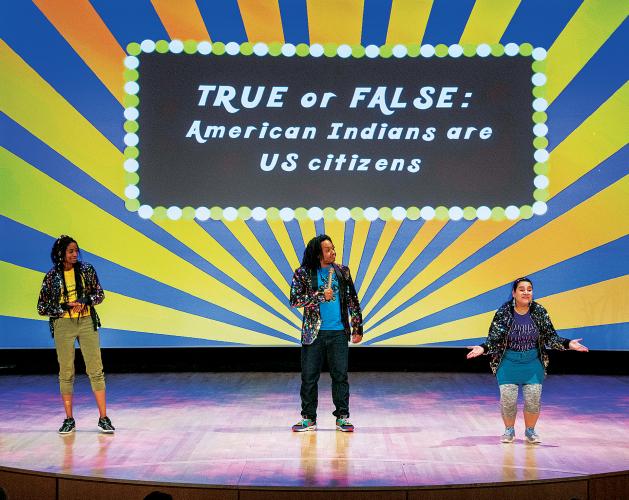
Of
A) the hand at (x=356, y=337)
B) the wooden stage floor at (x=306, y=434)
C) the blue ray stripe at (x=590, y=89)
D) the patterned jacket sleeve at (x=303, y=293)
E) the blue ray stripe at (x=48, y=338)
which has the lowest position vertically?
the wooden stage floor at (x=306, y=434)

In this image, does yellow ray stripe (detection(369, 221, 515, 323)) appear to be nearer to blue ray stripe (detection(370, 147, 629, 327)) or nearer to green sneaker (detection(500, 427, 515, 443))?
blue ray stripe (detection(370, 147, 629, 327))

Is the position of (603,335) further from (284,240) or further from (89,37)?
(89,37)

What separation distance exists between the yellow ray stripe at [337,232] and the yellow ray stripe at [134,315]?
894 mm

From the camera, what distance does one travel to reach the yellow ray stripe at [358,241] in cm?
752

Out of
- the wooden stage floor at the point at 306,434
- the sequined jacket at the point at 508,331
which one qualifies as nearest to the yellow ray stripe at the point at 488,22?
the wooden stage floor at the point at 306,434

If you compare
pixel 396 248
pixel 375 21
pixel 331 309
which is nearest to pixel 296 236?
pixel 396 248

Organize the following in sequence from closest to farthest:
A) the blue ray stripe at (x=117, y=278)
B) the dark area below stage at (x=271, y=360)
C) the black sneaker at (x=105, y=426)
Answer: the black sneaker at (x=105, y=426)
the blue ray stripe at (x=117, y=278)
the dark area below stage at (x=271, y=360)

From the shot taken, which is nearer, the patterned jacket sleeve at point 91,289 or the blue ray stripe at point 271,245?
the patterned jacket sleeve at point 91,289

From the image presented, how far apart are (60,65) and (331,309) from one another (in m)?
3.69

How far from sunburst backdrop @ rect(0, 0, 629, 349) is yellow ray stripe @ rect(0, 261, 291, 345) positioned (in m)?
0.01

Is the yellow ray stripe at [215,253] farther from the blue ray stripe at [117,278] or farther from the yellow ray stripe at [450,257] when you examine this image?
the yellow ray stripe at [450,257]

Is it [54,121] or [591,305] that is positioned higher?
[54,121]

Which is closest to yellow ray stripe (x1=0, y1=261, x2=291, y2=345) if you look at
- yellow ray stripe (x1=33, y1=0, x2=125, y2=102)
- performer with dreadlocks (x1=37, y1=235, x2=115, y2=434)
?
yellow ray stripe (x1=33, y1=0, x2=125, y2=102)

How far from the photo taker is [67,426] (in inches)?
202
